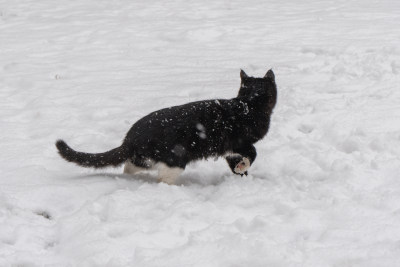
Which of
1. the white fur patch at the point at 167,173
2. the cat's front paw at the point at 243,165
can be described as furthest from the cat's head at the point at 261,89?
the white fur patch at the point at 167,173

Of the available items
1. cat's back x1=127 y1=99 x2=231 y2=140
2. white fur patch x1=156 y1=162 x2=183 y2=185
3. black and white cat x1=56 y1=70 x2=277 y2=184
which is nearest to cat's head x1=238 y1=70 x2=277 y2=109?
black and white cat x1=56 y1=70 x2=277 y2=184

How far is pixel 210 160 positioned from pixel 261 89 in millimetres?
919

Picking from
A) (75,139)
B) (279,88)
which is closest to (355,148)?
(279,88)

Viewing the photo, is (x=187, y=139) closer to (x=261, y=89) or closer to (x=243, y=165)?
(x=243, y=165)

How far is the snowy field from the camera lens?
3.19m

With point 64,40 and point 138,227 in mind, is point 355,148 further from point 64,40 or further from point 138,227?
point 64,40

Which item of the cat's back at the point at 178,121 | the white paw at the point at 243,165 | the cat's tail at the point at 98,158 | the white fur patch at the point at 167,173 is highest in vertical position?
the cat's back at the point at 178,121

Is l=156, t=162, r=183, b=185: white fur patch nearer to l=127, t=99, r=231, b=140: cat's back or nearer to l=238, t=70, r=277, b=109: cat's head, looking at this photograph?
l=127, t=99, r=231, b=140: cat's back

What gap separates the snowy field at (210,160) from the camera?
3.19 meters

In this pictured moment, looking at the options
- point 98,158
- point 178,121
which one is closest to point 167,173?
point 178,121

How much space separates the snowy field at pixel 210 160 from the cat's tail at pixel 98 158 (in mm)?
149

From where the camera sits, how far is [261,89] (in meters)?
4.86

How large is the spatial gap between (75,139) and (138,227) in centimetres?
219

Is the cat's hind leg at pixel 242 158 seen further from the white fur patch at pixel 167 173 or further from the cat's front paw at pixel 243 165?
the white fur patch at pixel 167 173
